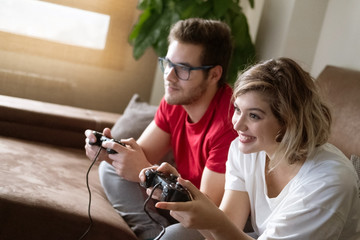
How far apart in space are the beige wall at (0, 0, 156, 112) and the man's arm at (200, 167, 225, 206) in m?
1.69

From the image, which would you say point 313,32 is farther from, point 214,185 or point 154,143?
point 214,185

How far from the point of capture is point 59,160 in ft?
7.25

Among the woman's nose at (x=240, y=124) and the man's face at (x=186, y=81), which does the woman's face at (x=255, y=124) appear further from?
the man's face at (x=186, y=81)

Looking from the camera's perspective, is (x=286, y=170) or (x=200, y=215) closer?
(x=200, y=215)

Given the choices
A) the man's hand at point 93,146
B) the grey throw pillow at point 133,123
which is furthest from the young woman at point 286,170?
the grey throw pillow at point 133,123

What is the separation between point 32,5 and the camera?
3.08 m

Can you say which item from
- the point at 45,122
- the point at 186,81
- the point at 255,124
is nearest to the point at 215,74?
the point at 186,81

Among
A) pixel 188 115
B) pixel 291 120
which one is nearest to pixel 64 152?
pixel 188 115

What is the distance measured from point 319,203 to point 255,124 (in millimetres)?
276

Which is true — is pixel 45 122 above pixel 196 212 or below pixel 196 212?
below

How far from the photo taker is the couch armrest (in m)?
2.36

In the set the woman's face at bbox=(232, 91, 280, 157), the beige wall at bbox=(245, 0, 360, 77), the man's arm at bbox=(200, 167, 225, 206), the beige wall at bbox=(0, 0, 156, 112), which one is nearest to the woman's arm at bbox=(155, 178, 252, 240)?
the woman's face at bbox=(232, 91, 280, 157)

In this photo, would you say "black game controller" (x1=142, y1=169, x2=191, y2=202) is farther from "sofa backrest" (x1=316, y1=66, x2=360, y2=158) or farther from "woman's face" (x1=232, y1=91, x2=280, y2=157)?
"sofa backrest" (x1=316, y1=66, x2=360, y2=158)

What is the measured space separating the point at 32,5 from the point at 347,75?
78.7 inches
